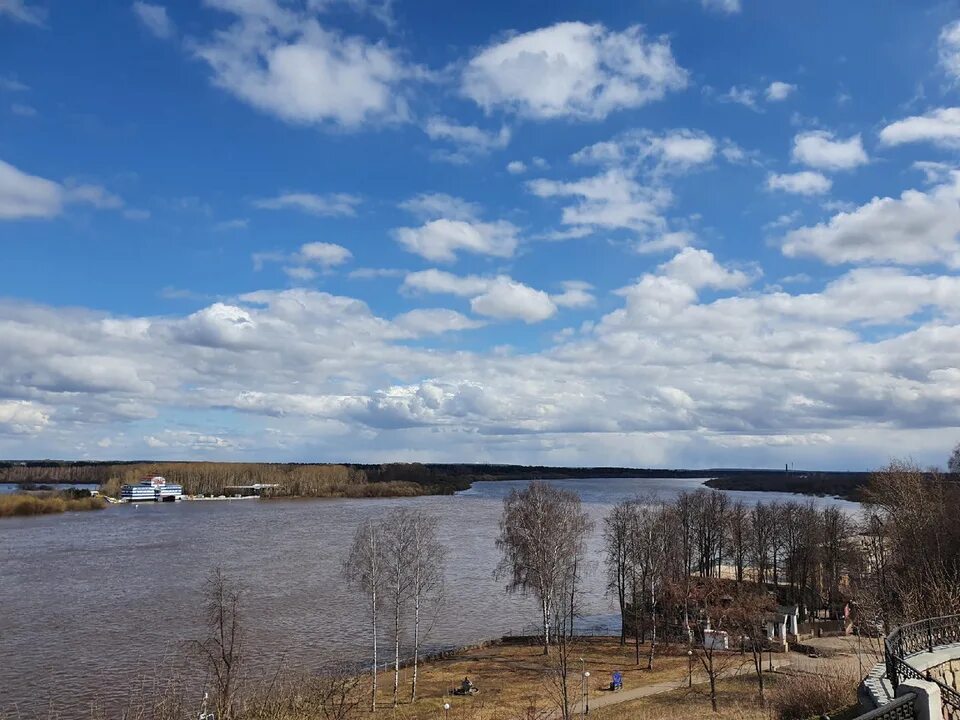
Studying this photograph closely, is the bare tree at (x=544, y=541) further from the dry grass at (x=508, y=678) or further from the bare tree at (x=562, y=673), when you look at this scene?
the dry grass at (x=508, y=678)

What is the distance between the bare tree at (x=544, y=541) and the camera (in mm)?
40094

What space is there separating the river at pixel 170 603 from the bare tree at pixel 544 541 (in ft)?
16.1

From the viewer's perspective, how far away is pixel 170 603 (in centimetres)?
4772

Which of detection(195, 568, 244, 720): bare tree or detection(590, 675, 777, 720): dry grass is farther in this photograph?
detection(590, 675, 777, 720): dry grass

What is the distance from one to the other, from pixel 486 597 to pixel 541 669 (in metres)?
16.9

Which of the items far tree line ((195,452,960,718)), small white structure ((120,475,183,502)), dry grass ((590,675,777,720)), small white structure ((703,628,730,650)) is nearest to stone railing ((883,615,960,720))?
far tree line ((195,452,960,718))

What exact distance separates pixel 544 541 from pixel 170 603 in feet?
84.8

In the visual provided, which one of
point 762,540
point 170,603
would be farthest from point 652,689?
point 170,603

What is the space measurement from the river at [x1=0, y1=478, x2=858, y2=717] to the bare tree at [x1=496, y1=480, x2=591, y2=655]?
4.92 meters

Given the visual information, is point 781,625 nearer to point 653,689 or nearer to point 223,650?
point 653,689

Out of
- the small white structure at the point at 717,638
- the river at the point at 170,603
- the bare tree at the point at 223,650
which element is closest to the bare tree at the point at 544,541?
the river at the point at 170,603

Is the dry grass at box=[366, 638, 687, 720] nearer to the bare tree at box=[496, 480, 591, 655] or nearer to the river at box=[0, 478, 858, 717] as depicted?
the bare tree at box=[496, 480, 591, 655]

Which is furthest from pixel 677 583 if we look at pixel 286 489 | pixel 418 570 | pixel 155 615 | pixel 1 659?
pixel 286 489

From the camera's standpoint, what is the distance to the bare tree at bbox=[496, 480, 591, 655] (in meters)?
40.1
